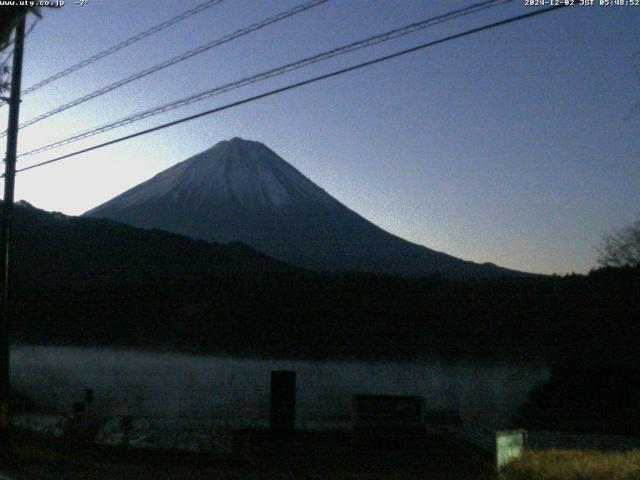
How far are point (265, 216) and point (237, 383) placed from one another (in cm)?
10502

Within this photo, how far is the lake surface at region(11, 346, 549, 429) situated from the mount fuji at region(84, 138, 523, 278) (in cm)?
5642

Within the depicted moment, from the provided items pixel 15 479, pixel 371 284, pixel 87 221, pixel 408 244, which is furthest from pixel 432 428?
pixel 408 244

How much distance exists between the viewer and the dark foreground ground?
16.9m

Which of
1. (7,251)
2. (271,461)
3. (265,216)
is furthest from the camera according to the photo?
(265,216)

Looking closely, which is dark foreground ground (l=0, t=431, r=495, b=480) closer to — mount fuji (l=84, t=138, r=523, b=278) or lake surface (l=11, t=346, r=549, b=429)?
lake surface (l=11, t=346, r=549, b=429)

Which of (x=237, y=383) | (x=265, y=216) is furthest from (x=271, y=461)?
(x=265, y=216)

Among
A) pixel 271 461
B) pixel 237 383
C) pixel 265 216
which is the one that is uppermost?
pixel 265 216

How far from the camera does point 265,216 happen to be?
500 feet

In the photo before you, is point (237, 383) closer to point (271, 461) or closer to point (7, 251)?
point (7, 251)

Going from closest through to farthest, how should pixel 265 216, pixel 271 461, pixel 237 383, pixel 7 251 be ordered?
pixel 271 461
pixel 7 251
pixel 237 383
pixel 265 216

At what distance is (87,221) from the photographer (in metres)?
102

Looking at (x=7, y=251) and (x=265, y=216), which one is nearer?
(x=7, y=251)

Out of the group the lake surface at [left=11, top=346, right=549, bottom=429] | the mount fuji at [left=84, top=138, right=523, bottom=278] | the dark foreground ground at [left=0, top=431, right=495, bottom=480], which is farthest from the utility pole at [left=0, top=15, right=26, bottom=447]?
the mount fuji at [left=84, top=138, right=523, bottom=278]

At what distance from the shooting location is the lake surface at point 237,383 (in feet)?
128
